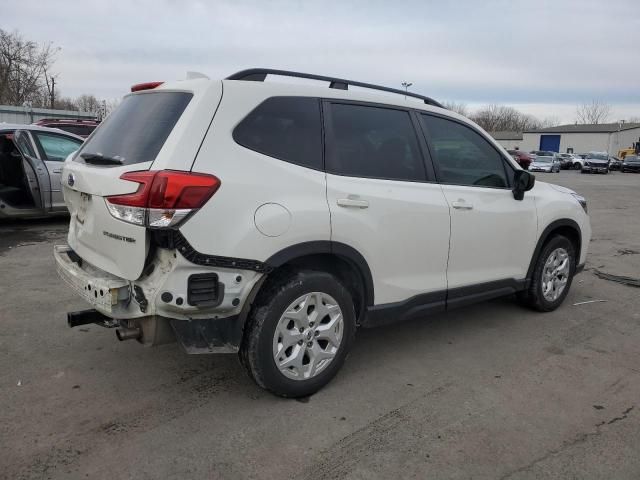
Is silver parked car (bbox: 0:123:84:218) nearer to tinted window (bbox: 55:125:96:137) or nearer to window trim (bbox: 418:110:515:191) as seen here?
window trim (bbox: 418:110:515:191)

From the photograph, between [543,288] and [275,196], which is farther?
[543,288]

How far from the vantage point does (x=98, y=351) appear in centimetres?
383

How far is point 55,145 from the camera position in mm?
8359

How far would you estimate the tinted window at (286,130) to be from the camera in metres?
2.91

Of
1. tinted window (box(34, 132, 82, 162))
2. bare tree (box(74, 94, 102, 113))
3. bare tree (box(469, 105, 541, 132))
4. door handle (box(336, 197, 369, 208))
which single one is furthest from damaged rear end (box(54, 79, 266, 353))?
bare tree (box(469, 105, 541, 132))

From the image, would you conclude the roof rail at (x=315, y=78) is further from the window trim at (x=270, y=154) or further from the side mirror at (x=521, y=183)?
the side mirror at (x=521, y=183)

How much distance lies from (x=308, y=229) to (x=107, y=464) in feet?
5.15

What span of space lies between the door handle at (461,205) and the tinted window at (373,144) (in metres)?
0.32

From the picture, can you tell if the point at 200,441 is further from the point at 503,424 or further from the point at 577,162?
the point at 577,162

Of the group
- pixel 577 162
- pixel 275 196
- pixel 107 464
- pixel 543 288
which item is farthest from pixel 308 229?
pixel 577 162

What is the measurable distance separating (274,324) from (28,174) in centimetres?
654

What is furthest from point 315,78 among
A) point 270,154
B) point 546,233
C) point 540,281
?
point 540,281

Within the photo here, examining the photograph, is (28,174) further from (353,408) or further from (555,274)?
(555,274)

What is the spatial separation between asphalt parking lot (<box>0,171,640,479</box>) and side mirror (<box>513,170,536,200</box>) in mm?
1171
